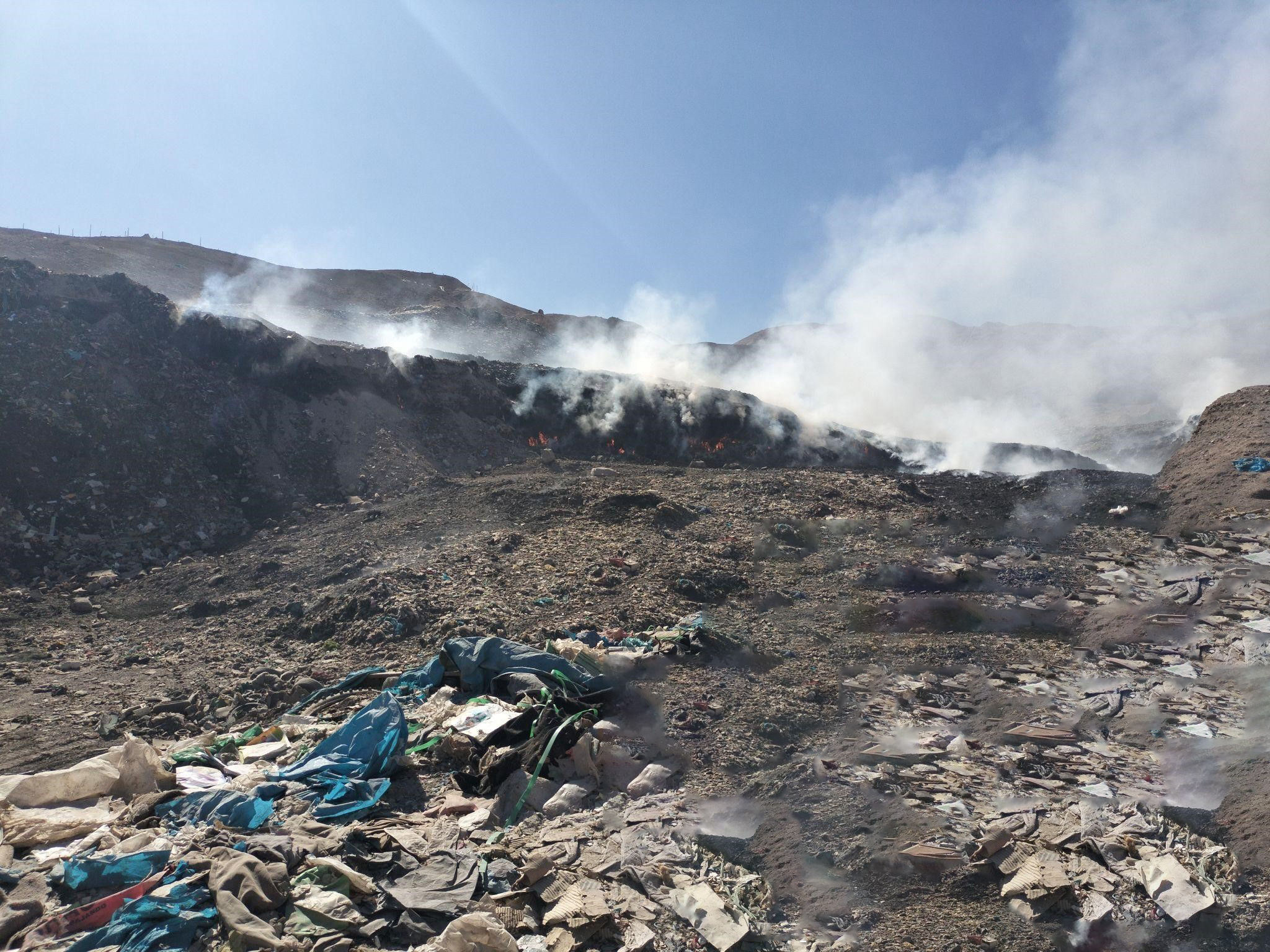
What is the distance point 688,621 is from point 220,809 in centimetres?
506

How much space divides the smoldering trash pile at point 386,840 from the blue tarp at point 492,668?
6 centimetres

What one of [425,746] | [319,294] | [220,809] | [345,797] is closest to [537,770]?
[425,746]

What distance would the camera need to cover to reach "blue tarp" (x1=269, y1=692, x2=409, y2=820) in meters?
4.52

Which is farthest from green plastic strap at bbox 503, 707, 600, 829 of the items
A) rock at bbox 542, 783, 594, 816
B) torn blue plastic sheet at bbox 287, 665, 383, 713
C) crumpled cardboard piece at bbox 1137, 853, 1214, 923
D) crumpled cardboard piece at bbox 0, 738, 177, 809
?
A: crumpled cardboard piece at bbox 1137, 853, 1214, 923

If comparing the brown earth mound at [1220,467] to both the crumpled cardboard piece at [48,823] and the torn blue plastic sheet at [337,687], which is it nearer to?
the torn blue plastic sheet at [337,687]

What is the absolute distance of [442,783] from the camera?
501 cm

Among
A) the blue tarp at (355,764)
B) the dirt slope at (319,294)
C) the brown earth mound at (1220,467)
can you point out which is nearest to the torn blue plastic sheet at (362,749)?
the blue tarp at (355,764)

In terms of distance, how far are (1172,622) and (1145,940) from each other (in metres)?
5.50

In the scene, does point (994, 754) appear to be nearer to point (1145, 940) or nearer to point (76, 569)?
point (1145, 940)

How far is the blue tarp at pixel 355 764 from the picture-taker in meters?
4.52

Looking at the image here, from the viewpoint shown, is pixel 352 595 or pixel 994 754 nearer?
pixel 994 754

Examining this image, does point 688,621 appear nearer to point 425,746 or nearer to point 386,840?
point 425,746

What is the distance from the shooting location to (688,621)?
323 inches

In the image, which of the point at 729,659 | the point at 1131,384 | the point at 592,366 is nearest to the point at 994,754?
the point at 729,659
